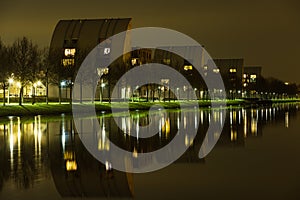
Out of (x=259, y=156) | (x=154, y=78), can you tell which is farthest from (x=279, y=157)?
(x=154, y=78)

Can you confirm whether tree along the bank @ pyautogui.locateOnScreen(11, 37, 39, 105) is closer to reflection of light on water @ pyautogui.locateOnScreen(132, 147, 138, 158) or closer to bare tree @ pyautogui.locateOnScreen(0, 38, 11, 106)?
bare tree @ pyautogui.locateOnScreen(0, 38, 11, 106)

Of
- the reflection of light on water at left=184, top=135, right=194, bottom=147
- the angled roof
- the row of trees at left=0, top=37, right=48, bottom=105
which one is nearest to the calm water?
the reflection of light on water at left=184, top=135, right=194, bottom=147

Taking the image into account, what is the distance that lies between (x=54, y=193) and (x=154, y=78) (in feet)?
251

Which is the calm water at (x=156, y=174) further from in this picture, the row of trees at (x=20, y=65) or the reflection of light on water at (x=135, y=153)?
the row of trees at (x=20, y=65)

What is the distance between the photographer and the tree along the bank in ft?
172

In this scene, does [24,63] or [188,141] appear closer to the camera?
[188,141]

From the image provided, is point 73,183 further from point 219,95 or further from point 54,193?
point 219,95

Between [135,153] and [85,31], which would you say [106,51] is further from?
[135,153]

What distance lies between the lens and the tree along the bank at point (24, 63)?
52500 millimetres

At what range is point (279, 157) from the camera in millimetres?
15070

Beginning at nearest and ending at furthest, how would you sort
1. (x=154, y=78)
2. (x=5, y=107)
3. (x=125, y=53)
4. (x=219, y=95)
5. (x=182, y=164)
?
1. (x=182, y=164)
2. (x=5, y=107)
3. (x=154, y=78)
4. (x=125, y=53)
5. (x=219, y=95)

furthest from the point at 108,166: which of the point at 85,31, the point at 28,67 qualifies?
the point at 85,31

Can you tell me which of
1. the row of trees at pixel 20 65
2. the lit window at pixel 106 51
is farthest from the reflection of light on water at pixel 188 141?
the lit window at pixel 106 51

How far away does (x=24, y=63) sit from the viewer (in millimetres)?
53094
